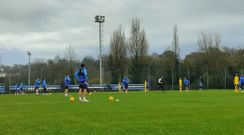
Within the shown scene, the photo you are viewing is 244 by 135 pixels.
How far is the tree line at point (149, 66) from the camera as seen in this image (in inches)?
2975

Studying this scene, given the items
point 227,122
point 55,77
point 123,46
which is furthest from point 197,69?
point 227,122

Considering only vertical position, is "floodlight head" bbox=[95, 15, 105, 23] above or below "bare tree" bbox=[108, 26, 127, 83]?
above

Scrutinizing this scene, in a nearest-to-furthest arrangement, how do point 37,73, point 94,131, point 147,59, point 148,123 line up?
point 94,131, point 148,123, point 147,59, point 37,73

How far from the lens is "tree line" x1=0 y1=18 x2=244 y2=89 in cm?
7556

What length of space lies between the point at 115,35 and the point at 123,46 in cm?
333

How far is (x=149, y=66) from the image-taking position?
77.8 meters

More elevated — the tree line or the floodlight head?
the floodlight head

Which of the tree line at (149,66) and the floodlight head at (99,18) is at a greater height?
the floodlight head at (99,18)

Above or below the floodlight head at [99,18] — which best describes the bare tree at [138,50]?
below

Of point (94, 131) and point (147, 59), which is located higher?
point (147, 59)

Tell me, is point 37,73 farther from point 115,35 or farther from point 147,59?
point 147,59

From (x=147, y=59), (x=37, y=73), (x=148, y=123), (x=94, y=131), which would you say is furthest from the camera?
(x=37, y=73)

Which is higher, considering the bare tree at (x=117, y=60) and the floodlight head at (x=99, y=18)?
the floodlight head at (x=99, y=18)

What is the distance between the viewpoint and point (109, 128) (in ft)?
31.3
